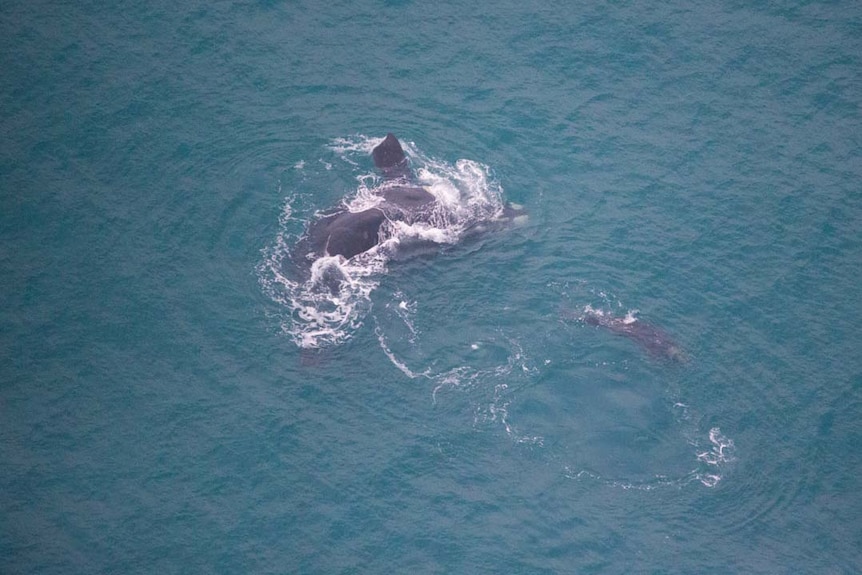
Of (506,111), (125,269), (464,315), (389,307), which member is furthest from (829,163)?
(125,269)

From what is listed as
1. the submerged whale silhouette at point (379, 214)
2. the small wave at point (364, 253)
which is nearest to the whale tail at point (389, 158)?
the submerged whale silhouette at point (379, 214)

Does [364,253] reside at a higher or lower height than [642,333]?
higher

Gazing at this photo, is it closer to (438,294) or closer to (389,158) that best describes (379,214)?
(389,158)

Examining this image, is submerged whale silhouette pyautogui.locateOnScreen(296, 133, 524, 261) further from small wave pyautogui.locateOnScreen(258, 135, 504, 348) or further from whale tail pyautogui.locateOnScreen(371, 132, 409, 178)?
small wave pyautogui.locateOnScreen(258, 135, 504, 348)

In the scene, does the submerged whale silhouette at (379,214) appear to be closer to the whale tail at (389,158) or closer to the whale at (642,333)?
the whale tail at (389,158)

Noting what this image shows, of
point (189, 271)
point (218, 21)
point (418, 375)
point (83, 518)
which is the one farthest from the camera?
point (218, 21)

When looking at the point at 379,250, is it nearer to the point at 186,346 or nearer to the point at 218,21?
the point at 186,346

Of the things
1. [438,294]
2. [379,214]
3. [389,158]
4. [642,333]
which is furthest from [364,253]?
[642,333]
